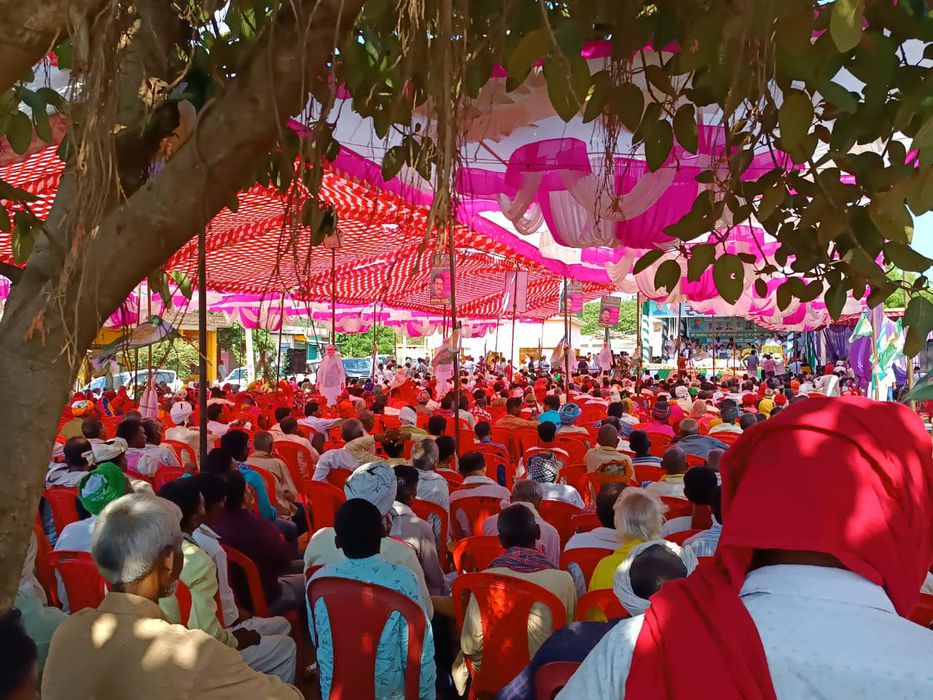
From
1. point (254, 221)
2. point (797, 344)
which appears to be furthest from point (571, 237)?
point (797, 344)

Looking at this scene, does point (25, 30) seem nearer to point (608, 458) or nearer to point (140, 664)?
point (140, 664)

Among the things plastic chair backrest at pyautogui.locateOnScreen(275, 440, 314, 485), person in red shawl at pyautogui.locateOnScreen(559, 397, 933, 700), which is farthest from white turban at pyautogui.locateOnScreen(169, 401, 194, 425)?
person in red shawl at pyautogui.locateOnScreen(559, 397, 933, 700)

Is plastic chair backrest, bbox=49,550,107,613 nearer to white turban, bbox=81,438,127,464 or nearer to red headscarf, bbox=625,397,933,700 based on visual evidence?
white turban, bbox=81,438,127,464

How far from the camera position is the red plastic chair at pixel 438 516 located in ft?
14.2

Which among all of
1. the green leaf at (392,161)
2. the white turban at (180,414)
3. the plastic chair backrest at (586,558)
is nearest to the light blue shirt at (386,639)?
the plastic chair backrest at (586,558)

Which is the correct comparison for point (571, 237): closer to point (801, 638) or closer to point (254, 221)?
point (254, 221)

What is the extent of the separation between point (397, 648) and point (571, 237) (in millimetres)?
3823

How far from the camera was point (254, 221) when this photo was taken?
7.11 meters

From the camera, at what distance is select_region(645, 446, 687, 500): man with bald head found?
4.58m

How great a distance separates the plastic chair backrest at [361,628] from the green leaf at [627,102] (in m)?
1.77

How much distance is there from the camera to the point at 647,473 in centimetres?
554

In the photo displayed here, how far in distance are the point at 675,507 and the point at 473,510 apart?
1253mm

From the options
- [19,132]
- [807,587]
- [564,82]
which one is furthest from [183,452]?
[807,587]

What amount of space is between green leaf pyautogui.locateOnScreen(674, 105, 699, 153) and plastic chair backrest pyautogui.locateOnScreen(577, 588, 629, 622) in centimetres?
171
